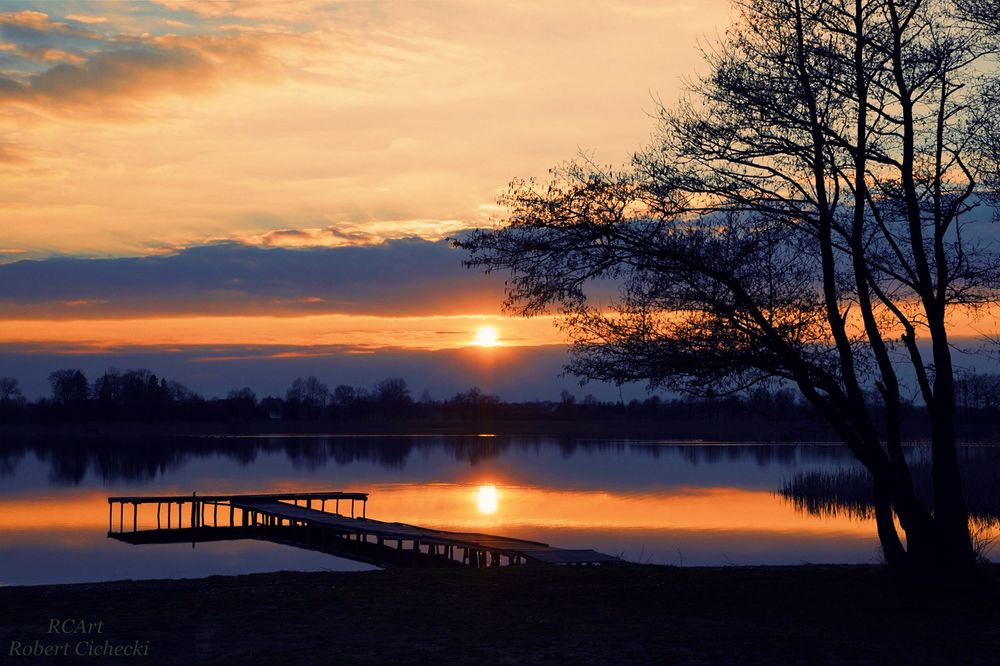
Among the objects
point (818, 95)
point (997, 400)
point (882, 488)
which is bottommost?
point (882, 488)

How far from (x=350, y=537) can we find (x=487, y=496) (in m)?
13.7

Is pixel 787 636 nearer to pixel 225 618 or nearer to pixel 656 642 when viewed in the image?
pixel 656 642

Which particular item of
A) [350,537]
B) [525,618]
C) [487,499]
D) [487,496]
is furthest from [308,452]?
[525,618]

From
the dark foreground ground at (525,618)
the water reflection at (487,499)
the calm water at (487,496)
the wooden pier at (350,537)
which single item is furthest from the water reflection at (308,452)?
the dark foreground ground at (525,618)

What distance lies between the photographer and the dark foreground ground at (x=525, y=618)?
32.9ft

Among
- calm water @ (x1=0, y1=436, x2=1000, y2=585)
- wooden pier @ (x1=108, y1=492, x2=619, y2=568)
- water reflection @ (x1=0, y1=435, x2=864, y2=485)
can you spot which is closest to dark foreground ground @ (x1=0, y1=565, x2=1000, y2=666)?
wooden pier @ (x1=108, y1=492, x2=619, y2=568)

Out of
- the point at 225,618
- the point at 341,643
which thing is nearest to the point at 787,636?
the point at 341,643

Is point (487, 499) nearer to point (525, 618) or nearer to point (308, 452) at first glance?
point (525, 618)

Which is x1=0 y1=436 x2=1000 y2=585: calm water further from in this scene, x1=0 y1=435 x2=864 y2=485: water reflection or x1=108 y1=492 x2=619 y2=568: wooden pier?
x1=108 y1=492 x2=619 y2=568: wooden pier

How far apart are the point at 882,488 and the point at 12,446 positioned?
10297cm

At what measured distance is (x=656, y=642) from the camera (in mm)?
10539

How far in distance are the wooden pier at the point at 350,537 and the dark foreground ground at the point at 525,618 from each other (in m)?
6.64

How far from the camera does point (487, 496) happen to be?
5075cm

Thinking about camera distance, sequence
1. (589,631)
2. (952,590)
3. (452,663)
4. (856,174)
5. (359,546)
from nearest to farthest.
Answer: (452,663) → (589,631) → (952,590) → (856,174) → (359,546)
